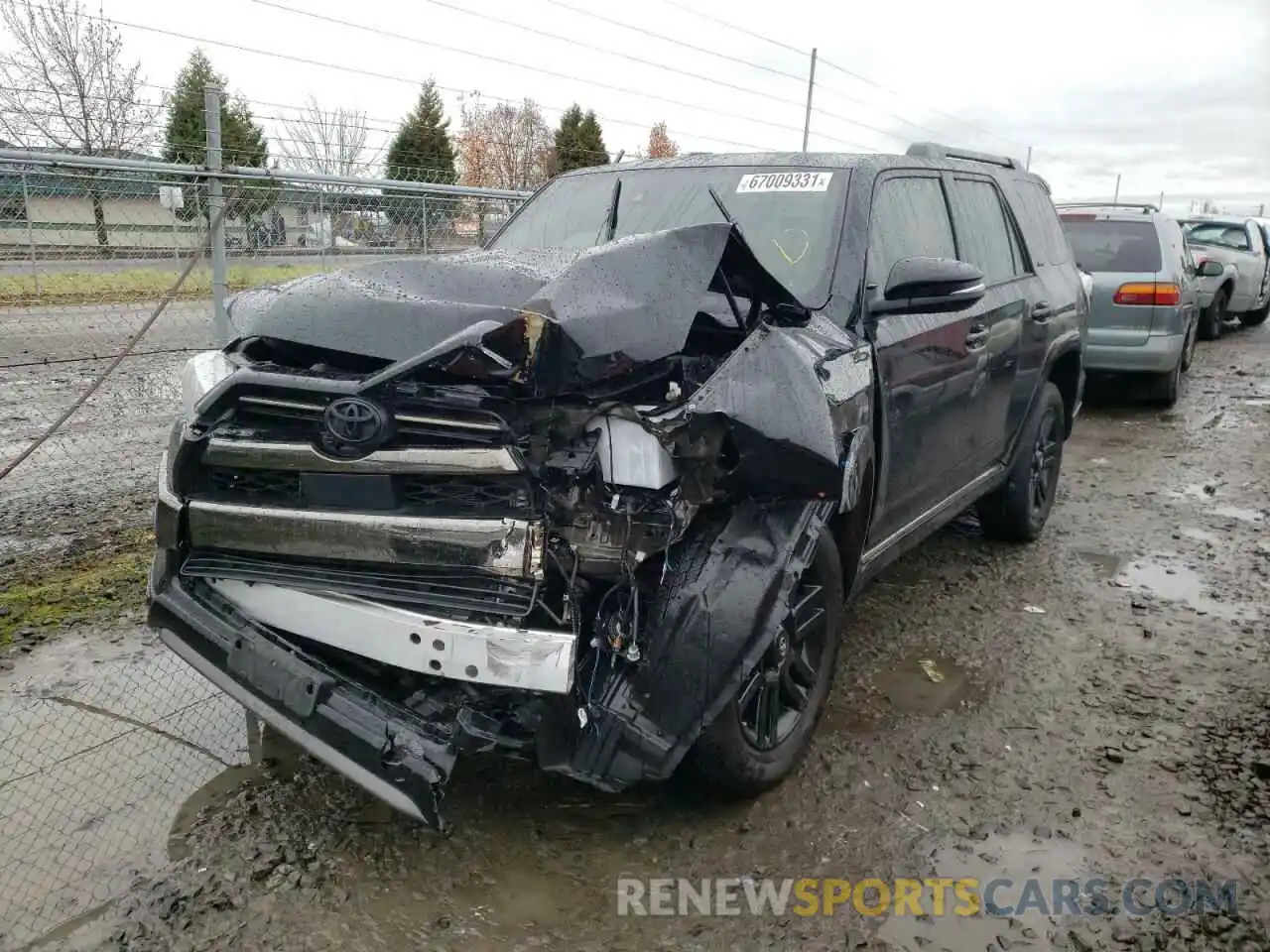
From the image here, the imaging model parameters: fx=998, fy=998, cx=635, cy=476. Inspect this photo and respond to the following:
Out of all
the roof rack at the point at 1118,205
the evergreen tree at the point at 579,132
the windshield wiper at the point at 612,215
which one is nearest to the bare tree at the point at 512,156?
the evergreen tree at the point at 579,132

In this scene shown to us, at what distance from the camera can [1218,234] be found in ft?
52.5

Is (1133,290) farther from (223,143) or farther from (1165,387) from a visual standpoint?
(223,143)

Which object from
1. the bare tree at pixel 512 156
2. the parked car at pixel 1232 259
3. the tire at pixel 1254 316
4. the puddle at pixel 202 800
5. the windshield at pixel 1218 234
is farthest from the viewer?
the bare tree at pixel 512 156

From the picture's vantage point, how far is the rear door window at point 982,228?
14.5 feet

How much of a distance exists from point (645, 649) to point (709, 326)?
3.35ft

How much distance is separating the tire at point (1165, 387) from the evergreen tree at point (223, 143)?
8148 mm

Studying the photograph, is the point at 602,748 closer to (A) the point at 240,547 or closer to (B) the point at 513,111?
(A) the point at 240,547

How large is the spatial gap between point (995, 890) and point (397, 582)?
1.79 meters

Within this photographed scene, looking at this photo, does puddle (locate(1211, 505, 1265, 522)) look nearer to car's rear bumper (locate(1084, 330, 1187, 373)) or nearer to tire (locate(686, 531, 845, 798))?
car's rear bumper (locate(1084, 330, 1187, 373))

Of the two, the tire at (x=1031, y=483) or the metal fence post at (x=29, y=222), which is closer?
the tire at (x=1031, y=483)

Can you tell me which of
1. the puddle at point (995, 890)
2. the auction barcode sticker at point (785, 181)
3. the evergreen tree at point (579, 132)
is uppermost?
the evergreen tree at point (579, 132)

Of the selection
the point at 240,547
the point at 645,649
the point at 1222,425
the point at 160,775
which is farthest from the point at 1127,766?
the point at 1222,425

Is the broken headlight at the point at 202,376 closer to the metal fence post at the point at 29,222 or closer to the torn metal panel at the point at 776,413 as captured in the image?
the torn metal panel at the point at 776,413

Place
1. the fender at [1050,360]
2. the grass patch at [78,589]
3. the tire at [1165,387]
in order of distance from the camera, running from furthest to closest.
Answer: the tire at [1165,387]
the fender at [1050,360]
the grass patch at [78,589]
